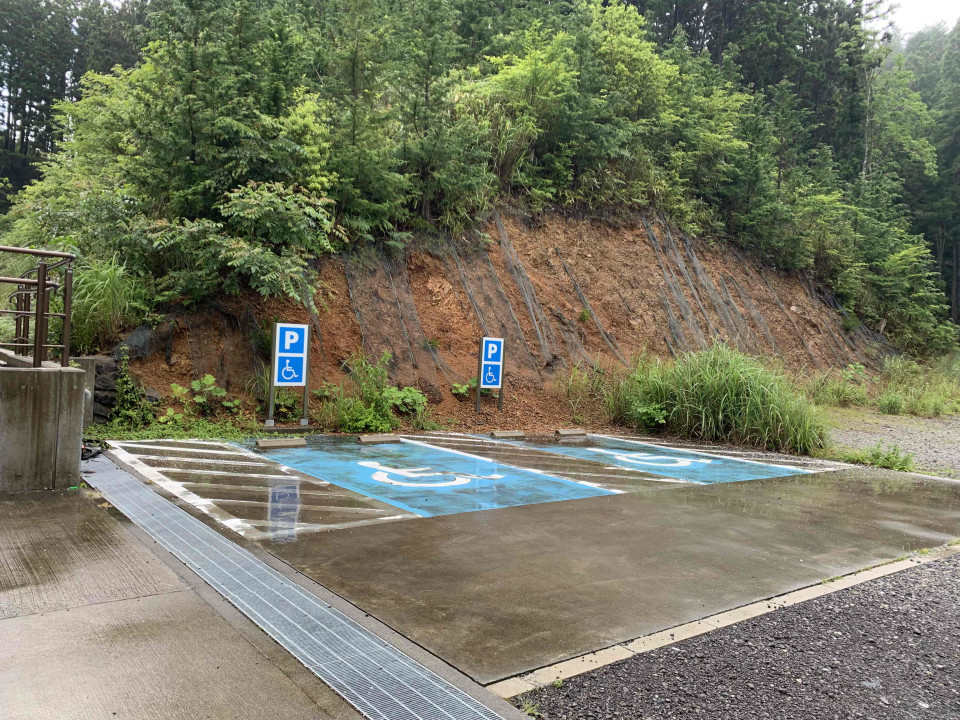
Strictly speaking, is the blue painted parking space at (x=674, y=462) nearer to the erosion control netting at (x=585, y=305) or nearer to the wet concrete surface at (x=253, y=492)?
the erosion control netting at (x=585, y=305)

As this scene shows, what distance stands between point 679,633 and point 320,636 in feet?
5.66

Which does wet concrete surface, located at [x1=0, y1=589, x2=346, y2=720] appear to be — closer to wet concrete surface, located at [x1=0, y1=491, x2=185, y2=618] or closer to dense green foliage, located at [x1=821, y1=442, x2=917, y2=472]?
wet concrete surface, located at [x1=0, y1=491, x2=185, y2=618]

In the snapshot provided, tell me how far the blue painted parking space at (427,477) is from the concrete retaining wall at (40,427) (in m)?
2.16

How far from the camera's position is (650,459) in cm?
891

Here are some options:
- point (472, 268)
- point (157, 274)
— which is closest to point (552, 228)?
point (472, 268)

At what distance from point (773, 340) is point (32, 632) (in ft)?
63.9

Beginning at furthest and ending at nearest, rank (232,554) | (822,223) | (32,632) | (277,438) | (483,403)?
(822,223), (483,403), (277,438), (232,554), (32,632)

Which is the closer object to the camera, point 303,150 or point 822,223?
point 303,150

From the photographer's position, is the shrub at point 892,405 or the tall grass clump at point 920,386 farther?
the tall grass clump at point 920,386

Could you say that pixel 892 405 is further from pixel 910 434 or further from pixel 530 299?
pixel 530 299

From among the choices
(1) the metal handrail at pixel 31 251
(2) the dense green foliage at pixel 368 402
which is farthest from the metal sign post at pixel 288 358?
(1) the metal handrail at pixel 31 251

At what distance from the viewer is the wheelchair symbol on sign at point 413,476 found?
6.64 m

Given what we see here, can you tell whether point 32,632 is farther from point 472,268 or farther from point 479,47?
point 479,47

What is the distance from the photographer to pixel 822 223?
73.6 ft
